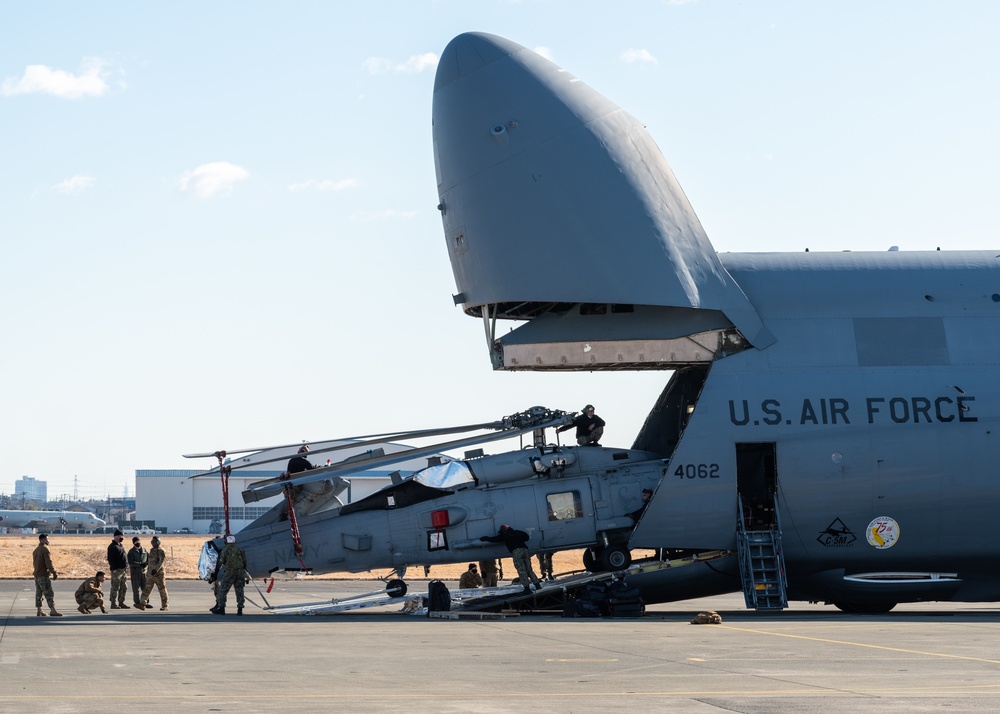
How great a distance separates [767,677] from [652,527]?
416 inches

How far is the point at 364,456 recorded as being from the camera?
73.2ft

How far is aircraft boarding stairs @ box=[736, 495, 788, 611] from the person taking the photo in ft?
71.9

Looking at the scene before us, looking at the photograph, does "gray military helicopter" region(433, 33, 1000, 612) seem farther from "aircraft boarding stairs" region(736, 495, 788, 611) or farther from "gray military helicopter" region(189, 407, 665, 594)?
"gray military helicopter" region(189, 407, 665, 594)

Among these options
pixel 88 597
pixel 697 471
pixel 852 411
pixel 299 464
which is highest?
pixel 852 411

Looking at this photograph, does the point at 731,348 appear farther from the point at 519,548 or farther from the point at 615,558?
the point at 519,548

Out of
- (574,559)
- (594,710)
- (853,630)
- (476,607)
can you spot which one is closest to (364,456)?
(476,607)

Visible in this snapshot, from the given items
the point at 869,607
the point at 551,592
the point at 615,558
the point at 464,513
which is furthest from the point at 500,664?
the point at 869,607

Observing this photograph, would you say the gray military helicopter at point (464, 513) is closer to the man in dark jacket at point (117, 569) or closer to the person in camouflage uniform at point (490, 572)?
the man in dark jacket at point (117, 569)

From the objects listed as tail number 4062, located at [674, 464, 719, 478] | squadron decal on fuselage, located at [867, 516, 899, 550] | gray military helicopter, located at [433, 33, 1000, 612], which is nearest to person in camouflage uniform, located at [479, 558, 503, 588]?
gray military helicopter, located at [433, 33, 1000, 612]

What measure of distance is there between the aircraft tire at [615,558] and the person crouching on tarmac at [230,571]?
679 centimetres

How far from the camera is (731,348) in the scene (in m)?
22.7

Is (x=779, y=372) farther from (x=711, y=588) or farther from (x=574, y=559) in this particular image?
(x=574, y=559)

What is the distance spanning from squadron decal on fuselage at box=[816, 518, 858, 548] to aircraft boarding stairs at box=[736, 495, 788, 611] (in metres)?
0.98

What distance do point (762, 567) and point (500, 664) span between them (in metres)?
10.4
